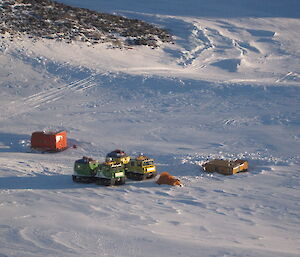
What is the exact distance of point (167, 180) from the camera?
12695mm

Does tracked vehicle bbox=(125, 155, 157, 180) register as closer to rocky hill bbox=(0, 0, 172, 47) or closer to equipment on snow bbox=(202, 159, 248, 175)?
equipment on snow bbox=(202, 159, 248, 175)

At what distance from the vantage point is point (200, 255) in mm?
8102

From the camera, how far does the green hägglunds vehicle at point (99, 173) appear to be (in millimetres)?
12414

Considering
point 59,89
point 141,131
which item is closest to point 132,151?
point 141,131

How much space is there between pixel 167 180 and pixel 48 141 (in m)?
4.02

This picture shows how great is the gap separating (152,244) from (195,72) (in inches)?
575

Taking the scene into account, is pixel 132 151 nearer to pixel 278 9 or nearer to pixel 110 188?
pixel 110 188

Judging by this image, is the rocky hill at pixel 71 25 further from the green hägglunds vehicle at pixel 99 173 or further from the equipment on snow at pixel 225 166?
the green hägglunds vehicle at pixel 99 173

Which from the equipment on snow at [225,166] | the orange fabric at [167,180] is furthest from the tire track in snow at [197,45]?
the orange fabric at [167,180]

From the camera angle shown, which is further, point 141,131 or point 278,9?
point 278,9

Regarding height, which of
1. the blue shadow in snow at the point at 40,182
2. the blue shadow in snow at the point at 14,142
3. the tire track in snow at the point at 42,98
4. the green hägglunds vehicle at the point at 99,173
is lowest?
the blue shadow in snow at the point at 40,182

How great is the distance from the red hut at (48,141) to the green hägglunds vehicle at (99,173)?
283cm

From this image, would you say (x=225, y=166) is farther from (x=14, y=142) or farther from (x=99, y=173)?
(x=14, y=142)

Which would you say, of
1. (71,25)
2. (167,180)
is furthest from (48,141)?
(71,25)
